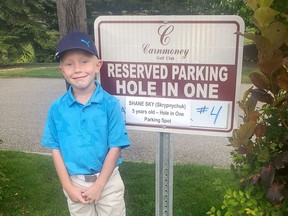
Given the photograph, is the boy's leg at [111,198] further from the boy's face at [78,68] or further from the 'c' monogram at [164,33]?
the 'c' monogram at [164,33]

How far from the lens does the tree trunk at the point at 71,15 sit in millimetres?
2734

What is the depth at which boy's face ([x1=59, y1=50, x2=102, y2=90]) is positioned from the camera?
1.99m

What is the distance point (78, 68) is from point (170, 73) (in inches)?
20.6

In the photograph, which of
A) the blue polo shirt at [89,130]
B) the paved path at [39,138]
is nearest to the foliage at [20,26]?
the paved path at [39,138]

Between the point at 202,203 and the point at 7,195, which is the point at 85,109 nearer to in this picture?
the point at 202,203

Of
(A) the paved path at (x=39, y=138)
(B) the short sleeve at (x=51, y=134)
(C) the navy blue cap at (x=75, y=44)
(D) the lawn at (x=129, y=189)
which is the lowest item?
(A) the paved path at (x=39, y=138)

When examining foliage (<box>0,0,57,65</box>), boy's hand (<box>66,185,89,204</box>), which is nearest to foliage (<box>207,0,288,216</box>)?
boy's hand (<box>66,185,89,204</box>)

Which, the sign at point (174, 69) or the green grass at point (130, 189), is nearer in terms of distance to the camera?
the sign at point (174, 69)

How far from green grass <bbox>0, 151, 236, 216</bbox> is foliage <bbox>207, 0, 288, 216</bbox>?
4.32ft

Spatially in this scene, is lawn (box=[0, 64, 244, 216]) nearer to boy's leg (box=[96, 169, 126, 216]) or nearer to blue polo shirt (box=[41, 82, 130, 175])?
boy's leg (box=[96, 169, 126, 216])

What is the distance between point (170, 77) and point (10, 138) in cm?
449

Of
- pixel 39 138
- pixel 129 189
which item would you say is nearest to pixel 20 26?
pixel 39 138

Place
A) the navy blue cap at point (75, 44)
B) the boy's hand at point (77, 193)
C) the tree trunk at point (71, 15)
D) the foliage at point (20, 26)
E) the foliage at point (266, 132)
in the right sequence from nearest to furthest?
the foliage at point (266, 132), the navy blue cap at point (75, 44), the boy's hand at point (77, 193), the tree trunk at point (71, 15), the foliage at point (20, 26)

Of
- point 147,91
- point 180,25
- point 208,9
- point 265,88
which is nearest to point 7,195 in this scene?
point 147,91
